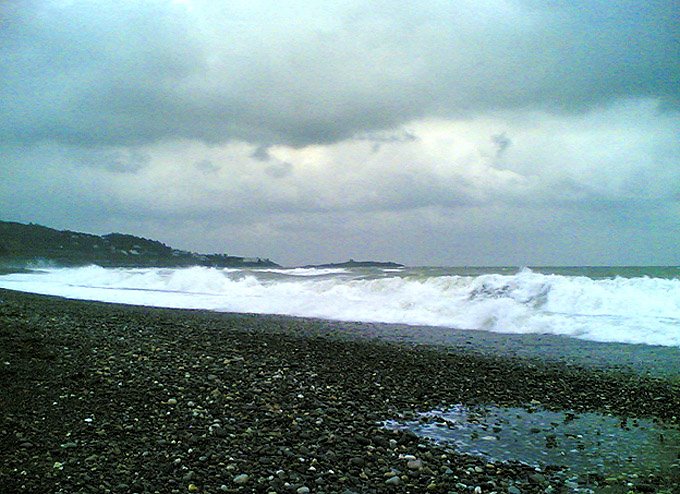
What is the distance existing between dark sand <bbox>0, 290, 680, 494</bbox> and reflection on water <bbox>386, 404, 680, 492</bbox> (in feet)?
0.90

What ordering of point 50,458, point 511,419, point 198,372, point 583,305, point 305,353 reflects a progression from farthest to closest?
point 583,305
point 305,353
point 198,372
point 511,419
point 50,458

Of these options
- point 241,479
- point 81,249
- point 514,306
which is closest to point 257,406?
point 241,479

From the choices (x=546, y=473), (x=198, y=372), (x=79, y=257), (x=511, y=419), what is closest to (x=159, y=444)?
(x=198, y=372)

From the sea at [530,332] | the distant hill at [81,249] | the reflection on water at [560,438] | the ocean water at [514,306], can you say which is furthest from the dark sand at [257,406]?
the distant hill at [81,249]

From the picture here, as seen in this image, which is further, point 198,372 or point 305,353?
point 305,353

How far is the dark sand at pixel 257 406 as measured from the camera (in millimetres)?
4965

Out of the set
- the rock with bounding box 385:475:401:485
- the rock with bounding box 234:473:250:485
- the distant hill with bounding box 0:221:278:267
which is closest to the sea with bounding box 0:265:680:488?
the rock with bounding box 385:475:401:485

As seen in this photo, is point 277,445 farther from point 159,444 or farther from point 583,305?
point 583,305

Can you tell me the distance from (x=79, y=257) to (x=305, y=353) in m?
100

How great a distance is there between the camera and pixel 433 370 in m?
10.1

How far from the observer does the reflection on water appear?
5742 mm

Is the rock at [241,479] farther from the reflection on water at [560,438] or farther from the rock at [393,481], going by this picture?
the reflection on water at [560,438]

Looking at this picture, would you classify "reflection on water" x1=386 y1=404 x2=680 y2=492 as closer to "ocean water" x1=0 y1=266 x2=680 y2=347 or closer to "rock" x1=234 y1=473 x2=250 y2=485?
"rock" x1=234 y1=473 x2=250 y2=485

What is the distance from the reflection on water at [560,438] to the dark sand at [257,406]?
27 cm
